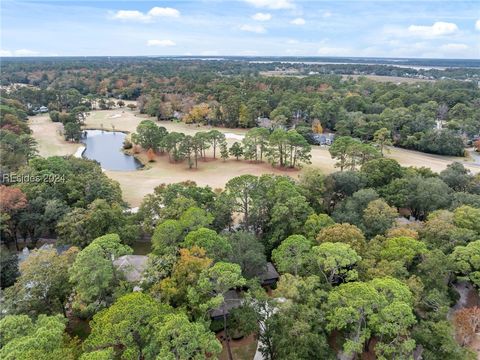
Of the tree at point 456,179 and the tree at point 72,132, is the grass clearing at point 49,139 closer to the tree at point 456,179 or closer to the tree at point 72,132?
the tree at point 72,132

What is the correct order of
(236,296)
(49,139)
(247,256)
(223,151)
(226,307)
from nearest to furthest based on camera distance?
(226,307), (247,256), (236,296), (223,151), (49,139)

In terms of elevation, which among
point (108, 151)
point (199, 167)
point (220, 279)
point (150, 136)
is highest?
point (150, 136)

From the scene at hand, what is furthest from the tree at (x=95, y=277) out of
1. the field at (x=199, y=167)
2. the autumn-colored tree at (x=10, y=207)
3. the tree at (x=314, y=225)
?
the field at (x=199, y=167)

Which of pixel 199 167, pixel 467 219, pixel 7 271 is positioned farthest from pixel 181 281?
pixel 199 167

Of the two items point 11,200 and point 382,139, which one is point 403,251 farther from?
point 382,139

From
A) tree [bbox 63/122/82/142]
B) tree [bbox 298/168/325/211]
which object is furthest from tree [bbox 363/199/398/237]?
tree [bbox 63/122/82/142]

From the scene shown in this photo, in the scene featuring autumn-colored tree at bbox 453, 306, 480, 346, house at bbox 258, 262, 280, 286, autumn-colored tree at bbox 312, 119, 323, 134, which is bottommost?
house at bbox 258, 262, 280, 286

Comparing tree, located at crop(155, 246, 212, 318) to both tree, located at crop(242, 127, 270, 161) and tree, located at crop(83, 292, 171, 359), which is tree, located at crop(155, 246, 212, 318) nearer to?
tree, located at crop(83, 292, 171, 359)

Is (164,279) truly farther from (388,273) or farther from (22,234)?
(22,234)
